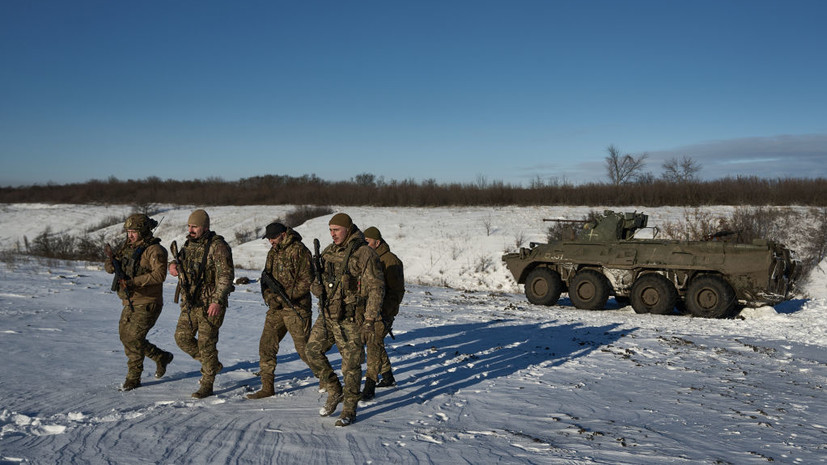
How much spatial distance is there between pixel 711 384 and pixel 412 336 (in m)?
4.19

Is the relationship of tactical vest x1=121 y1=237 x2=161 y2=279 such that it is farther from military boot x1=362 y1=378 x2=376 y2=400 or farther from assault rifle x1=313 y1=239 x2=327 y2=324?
military boot x1=362 y1=378 x2=376 y2=400

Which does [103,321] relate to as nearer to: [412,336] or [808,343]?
[412,336]

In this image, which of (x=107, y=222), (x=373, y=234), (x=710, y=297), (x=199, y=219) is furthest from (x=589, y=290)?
(x=107, y=222)

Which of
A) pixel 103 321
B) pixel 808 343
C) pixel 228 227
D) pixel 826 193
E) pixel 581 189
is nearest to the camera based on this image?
pixel 103 321

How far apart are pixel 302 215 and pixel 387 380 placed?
78.5 ft

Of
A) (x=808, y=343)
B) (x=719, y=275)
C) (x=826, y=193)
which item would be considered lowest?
(x=808, y=343)

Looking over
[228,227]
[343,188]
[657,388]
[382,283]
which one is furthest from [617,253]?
[343,188]

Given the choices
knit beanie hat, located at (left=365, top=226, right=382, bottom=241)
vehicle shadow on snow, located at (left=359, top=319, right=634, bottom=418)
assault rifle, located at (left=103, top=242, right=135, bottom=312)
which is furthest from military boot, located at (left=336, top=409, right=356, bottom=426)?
assault rifle, located at (left=103, top=242, right=135, bottom=312)

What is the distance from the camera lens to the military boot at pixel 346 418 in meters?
5.37

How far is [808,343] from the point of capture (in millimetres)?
10617

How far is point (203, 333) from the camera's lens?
19.8 feet

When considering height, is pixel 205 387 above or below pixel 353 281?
below

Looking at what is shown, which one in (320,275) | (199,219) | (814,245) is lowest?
(814,245)

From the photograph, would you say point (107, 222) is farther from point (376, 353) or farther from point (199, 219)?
point (376, 353)
